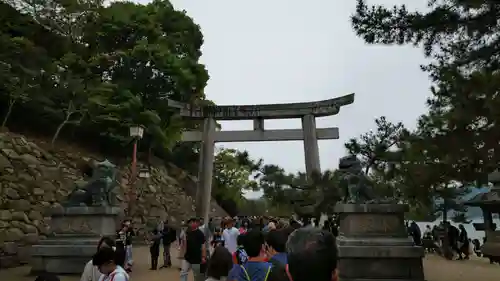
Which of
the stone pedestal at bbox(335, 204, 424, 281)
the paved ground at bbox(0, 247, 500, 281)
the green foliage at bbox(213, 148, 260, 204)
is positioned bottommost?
the paved ground at bbox(0, 247, 500, 281)

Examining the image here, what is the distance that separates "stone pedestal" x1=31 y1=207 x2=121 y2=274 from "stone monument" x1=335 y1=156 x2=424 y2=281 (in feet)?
18.6

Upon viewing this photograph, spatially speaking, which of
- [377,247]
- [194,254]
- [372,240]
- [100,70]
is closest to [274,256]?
[194,254]

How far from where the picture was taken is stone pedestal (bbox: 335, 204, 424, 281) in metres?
9.74

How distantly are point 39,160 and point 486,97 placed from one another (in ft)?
50.8

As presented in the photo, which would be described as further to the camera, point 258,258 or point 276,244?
point 276,244

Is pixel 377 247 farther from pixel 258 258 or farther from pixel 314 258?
pixel 314 258

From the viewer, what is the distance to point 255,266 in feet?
11.7

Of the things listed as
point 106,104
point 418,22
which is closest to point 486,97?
point 418,22

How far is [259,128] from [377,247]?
11.8 m

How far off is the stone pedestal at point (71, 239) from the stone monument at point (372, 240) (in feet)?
18.6

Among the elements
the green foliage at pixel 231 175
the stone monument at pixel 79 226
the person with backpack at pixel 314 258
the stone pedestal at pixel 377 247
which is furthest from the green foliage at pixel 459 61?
the green foliage at pixel 231 175

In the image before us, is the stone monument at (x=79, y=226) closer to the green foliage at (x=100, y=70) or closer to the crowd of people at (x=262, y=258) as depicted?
the crowd of people at (x=262, y=258)

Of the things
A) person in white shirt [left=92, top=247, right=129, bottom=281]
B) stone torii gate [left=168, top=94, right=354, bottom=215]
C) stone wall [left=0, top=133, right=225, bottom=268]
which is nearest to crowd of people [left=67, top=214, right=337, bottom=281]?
person in white shirt [left=92, top=247, right=129, bottom=281]

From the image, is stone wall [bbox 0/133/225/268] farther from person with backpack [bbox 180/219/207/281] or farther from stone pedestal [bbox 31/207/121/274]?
person with backpack [bbox 180/219/207/281]
